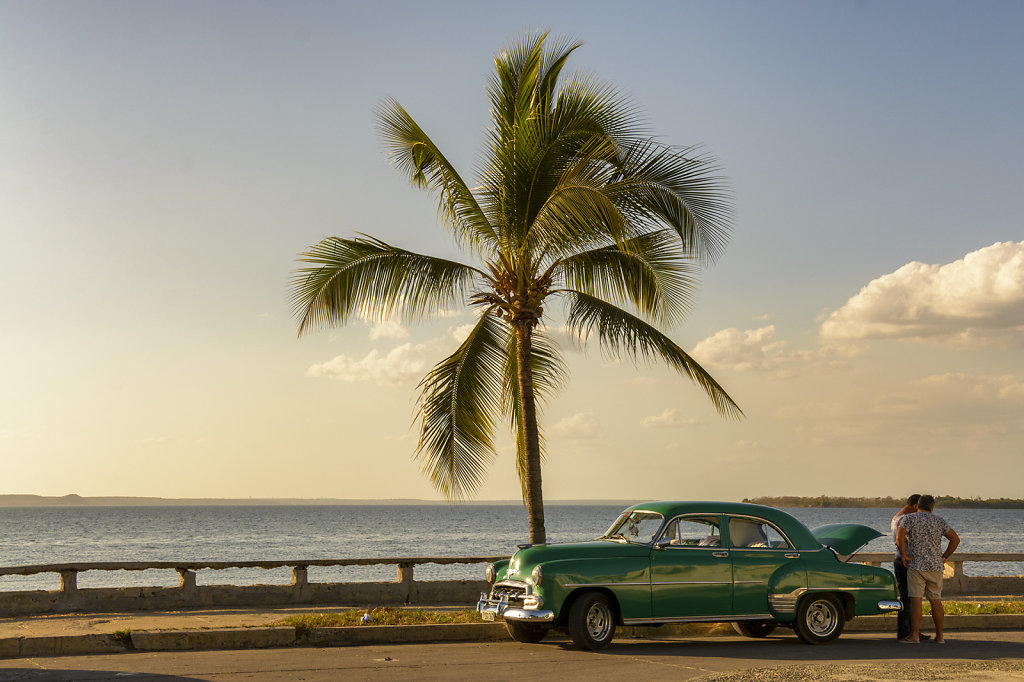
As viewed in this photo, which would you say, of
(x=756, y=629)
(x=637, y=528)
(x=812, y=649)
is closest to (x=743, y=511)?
(x=637, y=528)

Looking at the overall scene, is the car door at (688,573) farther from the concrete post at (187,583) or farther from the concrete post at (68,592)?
the concrete post at (68,592)

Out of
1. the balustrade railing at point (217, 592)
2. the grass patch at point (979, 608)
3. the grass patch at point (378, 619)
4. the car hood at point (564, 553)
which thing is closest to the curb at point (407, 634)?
the grass patch at point (378, 619)

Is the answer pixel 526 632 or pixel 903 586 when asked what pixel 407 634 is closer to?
pixel 526 632

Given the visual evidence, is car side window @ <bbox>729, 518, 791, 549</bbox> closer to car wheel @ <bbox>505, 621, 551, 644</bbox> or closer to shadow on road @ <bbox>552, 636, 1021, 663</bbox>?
shadow on road @ <bbox>552, 636, 1021, 663</bbox>

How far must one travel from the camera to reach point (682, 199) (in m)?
15.8

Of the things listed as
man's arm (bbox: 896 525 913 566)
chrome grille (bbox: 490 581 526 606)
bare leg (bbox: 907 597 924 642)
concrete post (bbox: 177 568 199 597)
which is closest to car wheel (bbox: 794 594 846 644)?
bare leg (bbox: 907 597 924 642)

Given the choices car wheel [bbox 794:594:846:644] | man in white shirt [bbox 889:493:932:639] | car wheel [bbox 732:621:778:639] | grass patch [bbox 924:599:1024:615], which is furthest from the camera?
grass patch [bbox 924:599:1024:615]

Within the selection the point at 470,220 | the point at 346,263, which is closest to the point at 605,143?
the point at 470,220

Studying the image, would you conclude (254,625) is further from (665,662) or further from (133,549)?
(133,549)

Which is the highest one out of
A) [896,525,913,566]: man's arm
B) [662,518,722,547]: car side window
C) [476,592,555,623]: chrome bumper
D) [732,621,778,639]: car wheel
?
[662,518,722,547]: car side window

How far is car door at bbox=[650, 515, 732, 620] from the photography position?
37.7 feet

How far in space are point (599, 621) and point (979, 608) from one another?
Answer: 23.6 feet

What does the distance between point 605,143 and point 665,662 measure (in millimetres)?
7801

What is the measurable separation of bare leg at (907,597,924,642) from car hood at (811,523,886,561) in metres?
0.91
